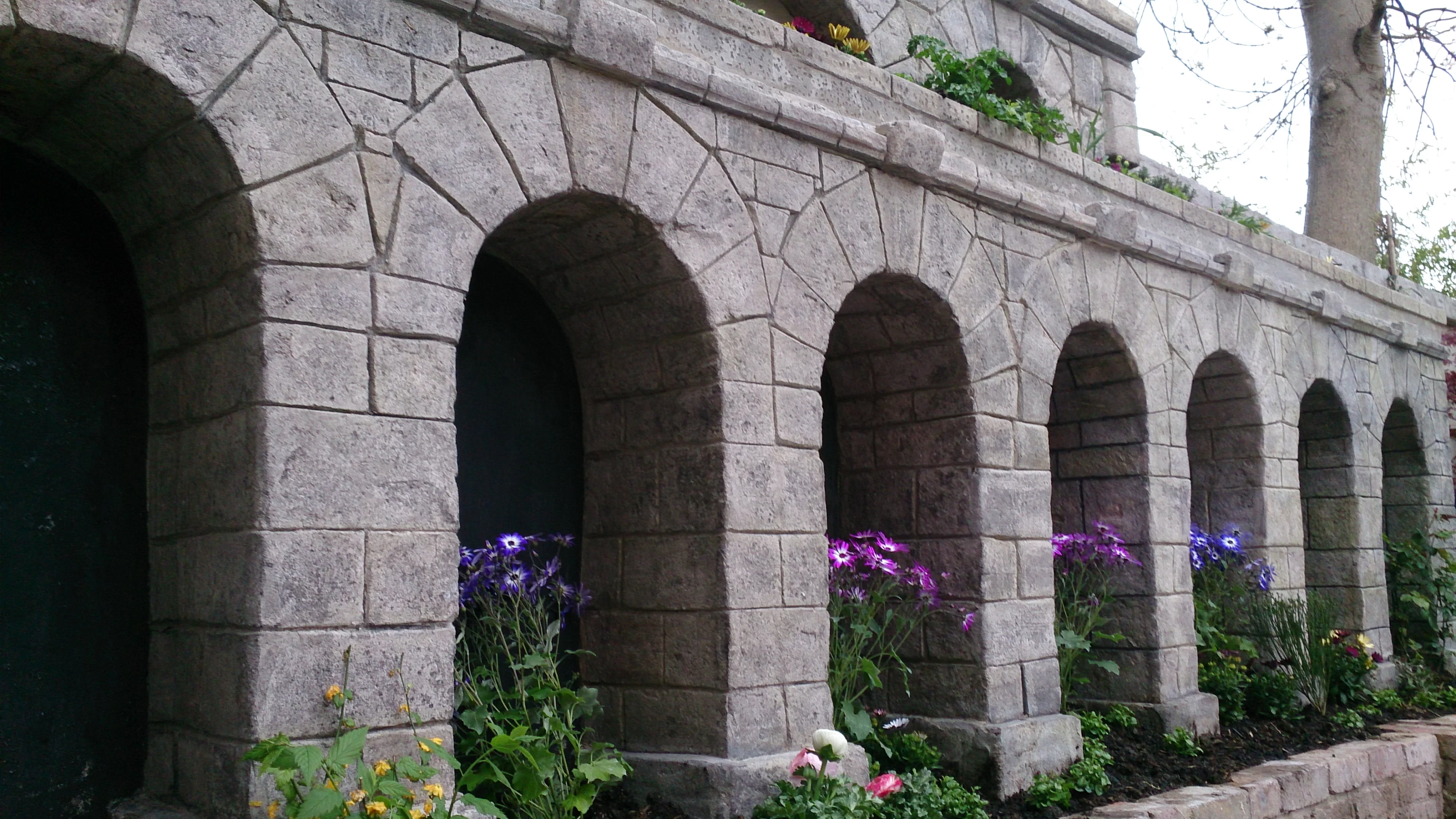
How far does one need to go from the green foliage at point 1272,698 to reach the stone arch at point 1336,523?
1.39 meters

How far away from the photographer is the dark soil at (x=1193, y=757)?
15.8 ft

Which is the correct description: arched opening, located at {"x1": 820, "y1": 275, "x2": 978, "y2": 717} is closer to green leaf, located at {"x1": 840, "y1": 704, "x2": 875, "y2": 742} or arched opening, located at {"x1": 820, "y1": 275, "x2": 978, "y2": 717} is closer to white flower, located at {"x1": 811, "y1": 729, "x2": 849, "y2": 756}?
green leaf, located at {"x1": 840, "y1": 704, "x2": 875, "y2": 742}

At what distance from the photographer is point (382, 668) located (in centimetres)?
309

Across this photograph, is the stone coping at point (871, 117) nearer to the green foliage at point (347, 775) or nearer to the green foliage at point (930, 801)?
the green foliage at point (347, 775)

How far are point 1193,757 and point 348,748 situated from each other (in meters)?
4.19

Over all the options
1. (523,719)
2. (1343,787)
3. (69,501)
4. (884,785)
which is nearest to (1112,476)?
(1343,787)

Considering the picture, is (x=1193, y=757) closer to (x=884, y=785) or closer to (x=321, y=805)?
(x=884, y=785)

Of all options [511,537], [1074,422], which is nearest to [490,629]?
[511,537]

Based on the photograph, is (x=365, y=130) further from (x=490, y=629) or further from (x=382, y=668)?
(x=490, y=629)

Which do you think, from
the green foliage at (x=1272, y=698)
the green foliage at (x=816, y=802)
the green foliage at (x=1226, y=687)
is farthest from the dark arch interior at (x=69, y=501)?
the green foliage at (x=1272, y=698)

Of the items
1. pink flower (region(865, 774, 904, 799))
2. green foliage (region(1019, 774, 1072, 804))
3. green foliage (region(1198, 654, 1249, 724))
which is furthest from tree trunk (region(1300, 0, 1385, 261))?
pink flower (region(865, 774, 904, 799))

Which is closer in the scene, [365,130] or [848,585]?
[365,130]

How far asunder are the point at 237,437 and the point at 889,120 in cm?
295

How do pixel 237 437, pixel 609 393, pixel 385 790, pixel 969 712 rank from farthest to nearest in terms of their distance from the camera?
pixel 969 712 → pixel 609 393 → pixel 237 437 → pixel 385 790
